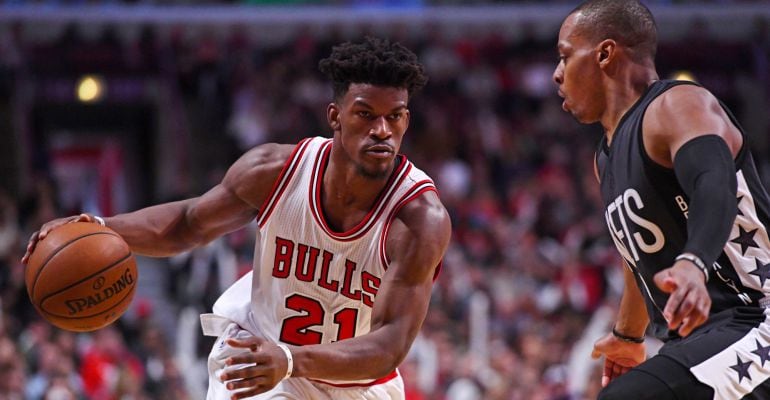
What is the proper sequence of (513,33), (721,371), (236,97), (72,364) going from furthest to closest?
(513,33)
(236,97)
(72,364)
(721,371)

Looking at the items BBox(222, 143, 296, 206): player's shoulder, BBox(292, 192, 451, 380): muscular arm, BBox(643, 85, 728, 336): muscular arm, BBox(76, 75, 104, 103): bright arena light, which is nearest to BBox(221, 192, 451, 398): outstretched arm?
BBox(292, 192, 451, 380): muscular arm

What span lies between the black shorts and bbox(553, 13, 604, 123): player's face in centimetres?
87

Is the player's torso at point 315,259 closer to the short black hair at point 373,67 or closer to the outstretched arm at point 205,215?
the outstretched arm at point 205,215

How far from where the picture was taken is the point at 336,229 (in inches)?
180

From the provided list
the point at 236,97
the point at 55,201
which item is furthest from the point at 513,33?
the point at 55,201

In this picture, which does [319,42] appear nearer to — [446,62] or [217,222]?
[446,62]

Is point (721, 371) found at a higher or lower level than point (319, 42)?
higher

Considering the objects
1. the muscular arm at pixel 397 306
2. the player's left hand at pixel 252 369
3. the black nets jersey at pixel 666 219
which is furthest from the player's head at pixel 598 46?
the player's left hand at pixel 252 369

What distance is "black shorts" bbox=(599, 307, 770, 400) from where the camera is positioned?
342cm

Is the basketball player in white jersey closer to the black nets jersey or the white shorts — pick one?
the white shorts

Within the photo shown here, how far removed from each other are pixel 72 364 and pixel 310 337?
602 centimetres

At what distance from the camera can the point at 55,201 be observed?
41.1 feet

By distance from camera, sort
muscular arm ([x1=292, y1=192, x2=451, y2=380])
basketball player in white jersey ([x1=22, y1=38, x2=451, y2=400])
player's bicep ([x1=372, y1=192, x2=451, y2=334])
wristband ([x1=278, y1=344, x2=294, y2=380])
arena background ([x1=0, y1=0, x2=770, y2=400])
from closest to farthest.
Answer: wristband ([x1=278, y1=344, x2=294, y2=380])
muscular arm ([x1=292, y1=192, x2=451, y2=380])
player's bicep ([x1=372, y1=192, x2=451, y2=334])
basketball player in white jersey ([x1=22, y1=38, x2=451, y2=400])
arena background ([x1=0, y1=0, x2=770, y2=400])

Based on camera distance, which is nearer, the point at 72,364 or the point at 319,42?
the point at 72,364
